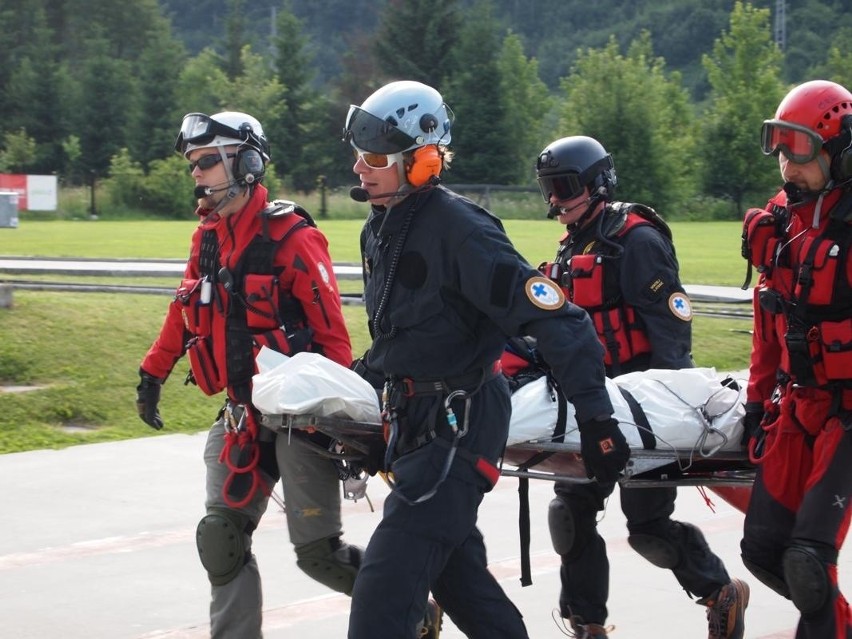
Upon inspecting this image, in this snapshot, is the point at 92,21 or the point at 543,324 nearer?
the point at 543,324

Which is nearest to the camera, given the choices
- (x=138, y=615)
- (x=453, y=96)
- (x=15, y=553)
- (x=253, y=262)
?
(x=253, y=262)

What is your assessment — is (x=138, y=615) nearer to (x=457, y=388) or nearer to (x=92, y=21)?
(x=457, y=388)

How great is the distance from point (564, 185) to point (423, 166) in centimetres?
136

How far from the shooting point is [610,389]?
4.65m

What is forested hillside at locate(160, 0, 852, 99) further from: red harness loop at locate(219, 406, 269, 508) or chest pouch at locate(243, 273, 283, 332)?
red harness loop at locate(219, 406, 269, 508)

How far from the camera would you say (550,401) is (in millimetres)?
4570

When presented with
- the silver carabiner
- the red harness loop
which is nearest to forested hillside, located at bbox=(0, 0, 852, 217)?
the red harness loop

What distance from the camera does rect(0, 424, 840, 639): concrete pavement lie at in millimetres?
5773

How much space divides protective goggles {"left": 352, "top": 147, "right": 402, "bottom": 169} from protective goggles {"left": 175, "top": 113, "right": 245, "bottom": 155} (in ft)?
3.73

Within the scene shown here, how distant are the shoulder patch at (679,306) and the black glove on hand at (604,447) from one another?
1410 mm

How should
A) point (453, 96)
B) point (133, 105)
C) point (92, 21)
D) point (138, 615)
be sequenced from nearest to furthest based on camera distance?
point (138, 615) → point (133, 105) → point (453, 96) → point (92, 21)

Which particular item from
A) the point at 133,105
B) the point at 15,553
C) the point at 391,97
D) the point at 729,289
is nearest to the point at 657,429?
the point at 391,97

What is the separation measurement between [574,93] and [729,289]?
41006mm

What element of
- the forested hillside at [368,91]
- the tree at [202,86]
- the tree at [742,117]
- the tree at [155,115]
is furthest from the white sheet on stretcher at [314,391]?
the tree at [202,86]
